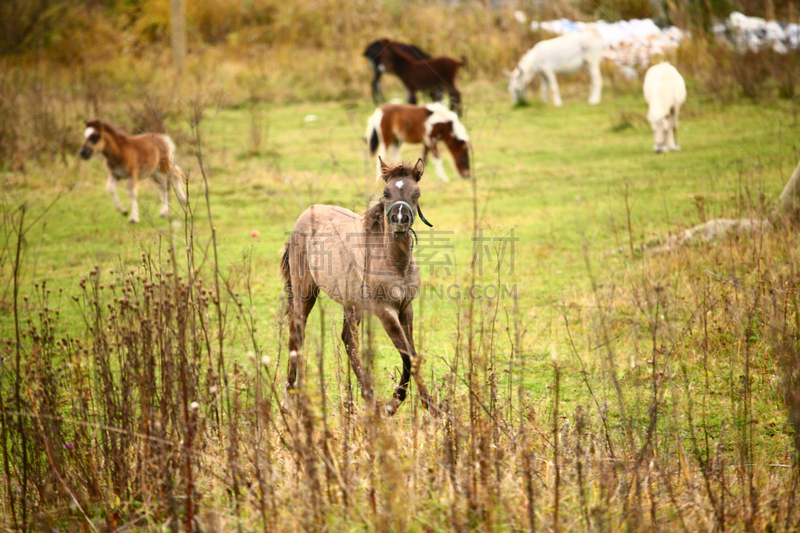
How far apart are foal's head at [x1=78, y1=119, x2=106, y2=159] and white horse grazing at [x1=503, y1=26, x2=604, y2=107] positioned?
34.2 ft

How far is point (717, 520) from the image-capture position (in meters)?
2.91

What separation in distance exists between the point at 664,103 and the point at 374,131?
525 cm

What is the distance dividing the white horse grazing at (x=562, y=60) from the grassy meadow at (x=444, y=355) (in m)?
2.82

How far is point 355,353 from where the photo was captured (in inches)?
174

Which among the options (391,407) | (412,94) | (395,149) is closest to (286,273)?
(391,407)

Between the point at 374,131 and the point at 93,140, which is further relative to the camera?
the point at 374,131

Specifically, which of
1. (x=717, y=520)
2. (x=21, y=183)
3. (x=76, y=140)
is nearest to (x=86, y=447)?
(x=717, y=520)

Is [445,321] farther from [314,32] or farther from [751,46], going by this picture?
[314,32]

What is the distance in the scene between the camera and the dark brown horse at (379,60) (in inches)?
679

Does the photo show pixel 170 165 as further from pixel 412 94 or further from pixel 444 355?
pixel 412 94

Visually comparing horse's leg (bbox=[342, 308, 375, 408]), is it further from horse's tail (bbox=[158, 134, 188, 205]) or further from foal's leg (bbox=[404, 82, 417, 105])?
foal's leg (bbox=[404, 82, 417, 105])

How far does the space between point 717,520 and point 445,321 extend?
386 cm

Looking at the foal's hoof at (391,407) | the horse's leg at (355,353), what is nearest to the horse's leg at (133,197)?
the horse's leg at (355,353)

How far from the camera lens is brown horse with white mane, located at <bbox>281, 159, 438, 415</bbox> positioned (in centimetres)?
431
